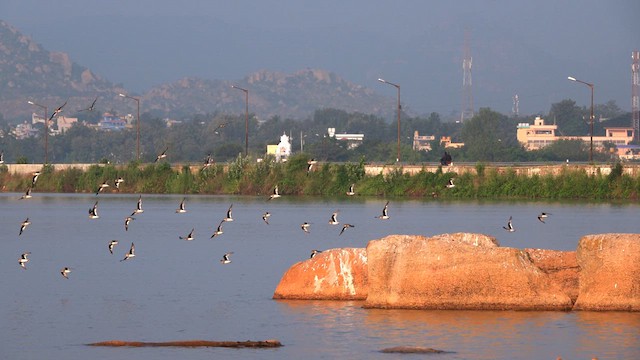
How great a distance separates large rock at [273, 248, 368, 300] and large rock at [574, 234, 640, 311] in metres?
4.95

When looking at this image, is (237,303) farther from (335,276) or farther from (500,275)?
(500,275)

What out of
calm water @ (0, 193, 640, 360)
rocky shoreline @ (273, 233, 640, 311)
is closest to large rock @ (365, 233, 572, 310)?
rocky shoreline @ (273, 233, 640, 311)

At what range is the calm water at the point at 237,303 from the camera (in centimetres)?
3012

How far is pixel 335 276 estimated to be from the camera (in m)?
35.5

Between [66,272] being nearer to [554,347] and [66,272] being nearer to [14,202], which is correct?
[554,347]

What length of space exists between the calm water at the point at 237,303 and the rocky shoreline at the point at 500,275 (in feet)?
1.07

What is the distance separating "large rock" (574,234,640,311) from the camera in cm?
3278

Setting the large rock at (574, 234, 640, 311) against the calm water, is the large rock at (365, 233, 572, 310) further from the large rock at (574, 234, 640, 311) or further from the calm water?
the large rock at (574, 234, 640, 311)

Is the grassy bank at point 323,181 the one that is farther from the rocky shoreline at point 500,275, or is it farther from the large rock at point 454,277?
the large rock at point 454,277

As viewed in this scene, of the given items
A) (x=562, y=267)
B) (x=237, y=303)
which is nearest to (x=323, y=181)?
(x=237, y=303)

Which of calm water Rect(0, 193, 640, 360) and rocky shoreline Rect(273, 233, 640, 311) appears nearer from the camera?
calm water Rect(0, 193, 640, 360)

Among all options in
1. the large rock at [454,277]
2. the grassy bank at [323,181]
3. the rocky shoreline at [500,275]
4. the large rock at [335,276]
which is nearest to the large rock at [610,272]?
the rocky shoreline at [500,275]

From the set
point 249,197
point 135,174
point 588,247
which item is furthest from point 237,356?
point 135,174

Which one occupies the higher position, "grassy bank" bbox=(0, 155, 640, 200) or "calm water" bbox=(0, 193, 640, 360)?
"grassy bank" bbox=(0, 155, 640, 200)
